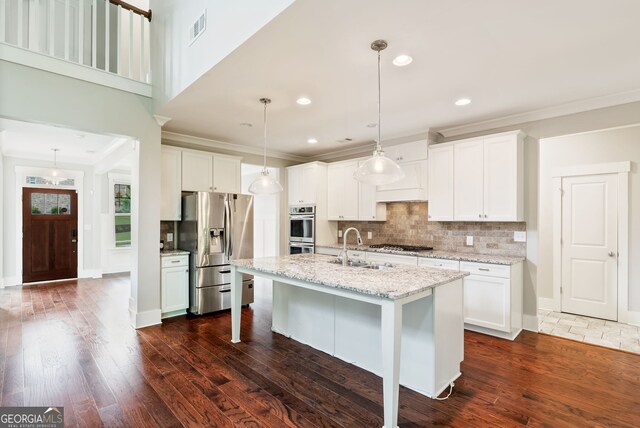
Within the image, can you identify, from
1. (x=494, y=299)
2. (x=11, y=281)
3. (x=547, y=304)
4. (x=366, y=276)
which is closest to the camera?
(x=366, y=276)

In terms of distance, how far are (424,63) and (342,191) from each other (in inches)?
124

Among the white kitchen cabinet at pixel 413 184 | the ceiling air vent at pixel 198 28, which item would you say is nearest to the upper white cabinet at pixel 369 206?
the white kitchen cabinet at pixel 413 184

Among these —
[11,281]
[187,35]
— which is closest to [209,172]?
[187,35]

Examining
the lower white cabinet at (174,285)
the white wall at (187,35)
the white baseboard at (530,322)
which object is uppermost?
the white wall at (187,35)

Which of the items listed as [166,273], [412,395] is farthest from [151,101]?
[412,395]

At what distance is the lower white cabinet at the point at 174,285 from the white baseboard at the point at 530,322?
4391 mm

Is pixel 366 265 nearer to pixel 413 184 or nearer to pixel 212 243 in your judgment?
pixel 413 184

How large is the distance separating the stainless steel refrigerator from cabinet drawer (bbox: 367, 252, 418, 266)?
73.2 inches

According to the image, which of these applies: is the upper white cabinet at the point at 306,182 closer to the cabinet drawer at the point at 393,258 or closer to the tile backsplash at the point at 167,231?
the cabinet drawer at the point at 393,258

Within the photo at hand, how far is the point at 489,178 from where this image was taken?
3.90 meters

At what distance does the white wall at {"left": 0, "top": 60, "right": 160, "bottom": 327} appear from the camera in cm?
316

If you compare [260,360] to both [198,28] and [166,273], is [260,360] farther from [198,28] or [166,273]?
[198,28]

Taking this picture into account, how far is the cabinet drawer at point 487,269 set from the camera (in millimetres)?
3479

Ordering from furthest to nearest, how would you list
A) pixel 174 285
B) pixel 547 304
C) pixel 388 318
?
pixel 547 304, pixel 174 285, pixel 388 318
